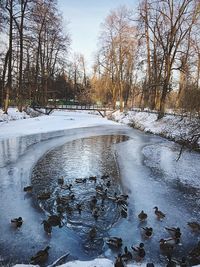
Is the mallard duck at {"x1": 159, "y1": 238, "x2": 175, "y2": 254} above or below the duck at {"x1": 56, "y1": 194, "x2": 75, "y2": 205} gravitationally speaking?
below

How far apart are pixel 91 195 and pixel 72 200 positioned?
2.05 feet

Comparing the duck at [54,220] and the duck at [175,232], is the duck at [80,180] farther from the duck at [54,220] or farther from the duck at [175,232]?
the duck at [175,232]

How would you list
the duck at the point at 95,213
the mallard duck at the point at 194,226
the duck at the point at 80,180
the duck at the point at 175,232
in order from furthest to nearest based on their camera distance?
the duck at the point at 80,180
the duck at the point at 95,213
the mallard duck at the point at 194,226
the duck at the point at 175,232

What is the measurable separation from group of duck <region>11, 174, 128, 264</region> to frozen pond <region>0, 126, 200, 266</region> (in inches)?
4.6

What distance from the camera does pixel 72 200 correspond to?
646cm

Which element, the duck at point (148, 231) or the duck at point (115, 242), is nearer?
the duck at point (115, 242)

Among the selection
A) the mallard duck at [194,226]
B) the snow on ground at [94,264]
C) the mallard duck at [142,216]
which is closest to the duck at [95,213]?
the mallard duck at [142,216]

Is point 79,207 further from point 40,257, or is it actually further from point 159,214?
point 40,257

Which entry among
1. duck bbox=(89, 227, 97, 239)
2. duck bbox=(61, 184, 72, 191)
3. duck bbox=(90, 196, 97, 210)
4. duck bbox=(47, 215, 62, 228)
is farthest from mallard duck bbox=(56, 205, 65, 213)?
duck bbox=(61, 184, 72, 191)

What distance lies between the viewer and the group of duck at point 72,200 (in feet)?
15.9

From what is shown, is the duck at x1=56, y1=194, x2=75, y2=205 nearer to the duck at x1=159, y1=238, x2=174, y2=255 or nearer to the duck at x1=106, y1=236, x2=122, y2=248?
the duck at x1=106, y1=236, x2=122, y2=248

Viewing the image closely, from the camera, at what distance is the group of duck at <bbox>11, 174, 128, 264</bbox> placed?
485 cm

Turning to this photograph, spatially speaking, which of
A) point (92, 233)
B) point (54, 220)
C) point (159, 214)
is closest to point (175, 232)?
point (159, 214)

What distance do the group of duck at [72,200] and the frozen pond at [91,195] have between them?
0.12 meters
